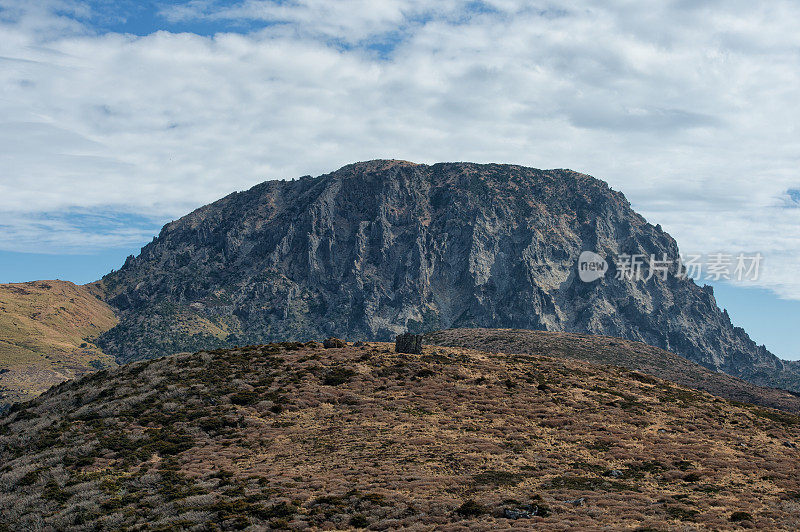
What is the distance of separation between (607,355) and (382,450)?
15688cm

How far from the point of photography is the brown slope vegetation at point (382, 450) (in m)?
32.7

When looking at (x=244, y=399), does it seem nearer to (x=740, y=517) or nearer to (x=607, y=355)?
(x=740, y=517)

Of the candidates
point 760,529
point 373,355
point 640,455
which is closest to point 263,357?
point 373,355

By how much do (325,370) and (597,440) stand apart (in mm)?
32513

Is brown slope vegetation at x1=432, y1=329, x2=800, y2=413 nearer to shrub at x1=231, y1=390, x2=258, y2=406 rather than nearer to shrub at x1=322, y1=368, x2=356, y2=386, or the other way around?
shrub at x1=322, y1=368, x2=356, y2=386

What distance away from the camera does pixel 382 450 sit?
43438mm

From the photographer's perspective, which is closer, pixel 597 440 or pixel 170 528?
pixel 170 528

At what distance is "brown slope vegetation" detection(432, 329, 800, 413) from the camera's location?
15462cm

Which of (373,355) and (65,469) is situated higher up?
(373,355)

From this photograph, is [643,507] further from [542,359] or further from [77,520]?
[542,359]

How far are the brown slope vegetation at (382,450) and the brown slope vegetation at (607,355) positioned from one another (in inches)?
3324

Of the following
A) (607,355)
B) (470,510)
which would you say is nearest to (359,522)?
(470,510)

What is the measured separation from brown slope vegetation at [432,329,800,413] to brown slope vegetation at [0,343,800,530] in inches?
3324

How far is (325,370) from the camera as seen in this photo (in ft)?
217
